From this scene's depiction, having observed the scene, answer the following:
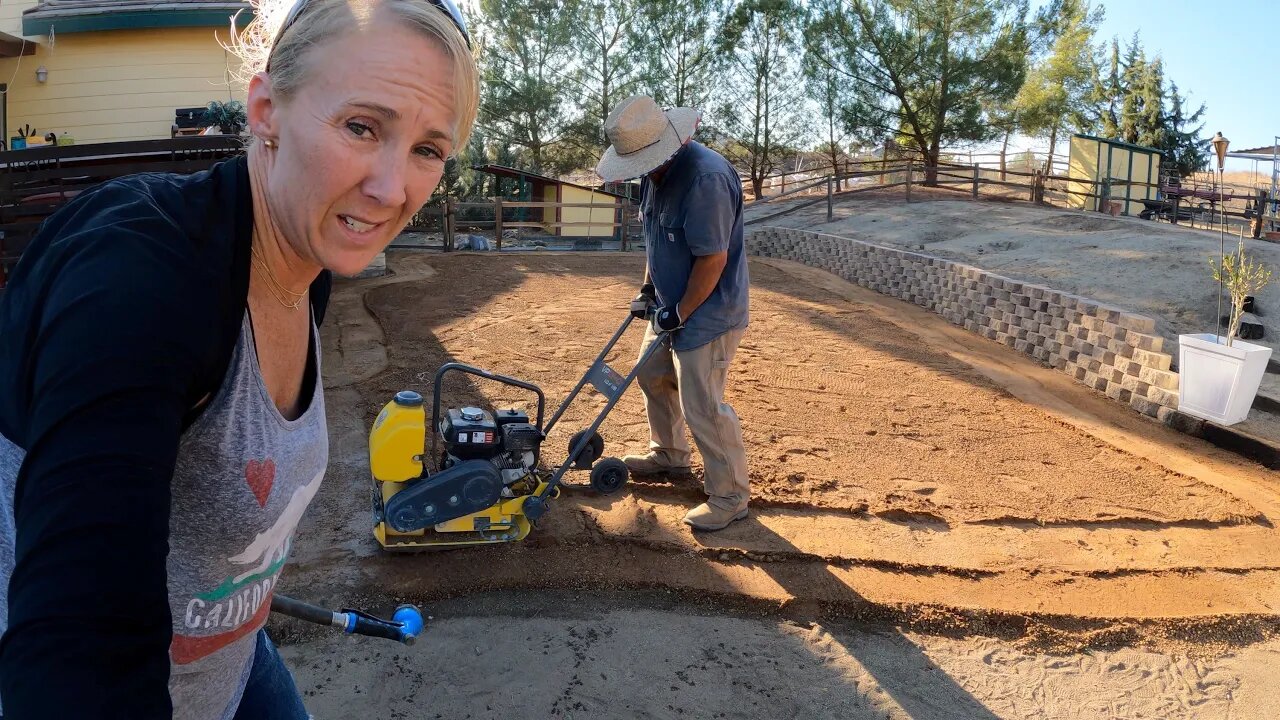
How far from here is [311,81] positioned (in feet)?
3.30

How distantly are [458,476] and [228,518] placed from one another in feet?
9.33

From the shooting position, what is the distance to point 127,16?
1113cm

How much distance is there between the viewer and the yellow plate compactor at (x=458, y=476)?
3.78 metres

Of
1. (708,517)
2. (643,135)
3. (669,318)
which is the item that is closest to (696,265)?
(669,318)

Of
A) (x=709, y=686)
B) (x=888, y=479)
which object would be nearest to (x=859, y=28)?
(x=888, y=479)

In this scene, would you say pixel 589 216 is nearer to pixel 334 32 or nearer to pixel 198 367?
pixel 334 32

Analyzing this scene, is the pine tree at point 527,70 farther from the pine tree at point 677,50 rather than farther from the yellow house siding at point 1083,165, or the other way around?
the yellow house siding at point 1083,165

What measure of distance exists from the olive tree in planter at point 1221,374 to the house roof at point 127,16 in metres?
11.5

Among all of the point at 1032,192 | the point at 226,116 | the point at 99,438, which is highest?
the point at 1032,192

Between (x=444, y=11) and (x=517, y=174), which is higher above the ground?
(x=517, y=174)

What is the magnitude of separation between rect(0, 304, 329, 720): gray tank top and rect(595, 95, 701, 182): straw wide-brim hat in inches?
130

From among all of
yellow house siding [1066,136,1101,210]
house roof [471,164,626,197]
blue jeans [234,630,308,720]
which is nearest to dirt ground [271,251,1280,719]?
blue jeans [234,630,308,720]

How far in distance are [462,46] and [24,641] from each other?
786 millimetres

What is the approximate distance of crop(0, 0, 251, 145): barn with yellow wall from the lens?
11.4 meters
